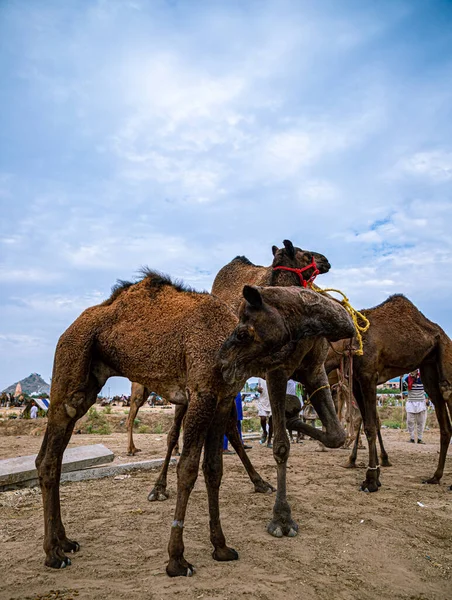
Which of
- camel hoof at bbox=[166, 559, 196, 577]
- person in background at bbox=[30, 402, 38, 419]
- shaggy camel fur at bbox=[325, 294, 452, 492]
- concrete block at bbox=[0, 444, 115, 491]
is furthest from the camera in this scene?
person in background at bbox=[30, 402, 38, 419]

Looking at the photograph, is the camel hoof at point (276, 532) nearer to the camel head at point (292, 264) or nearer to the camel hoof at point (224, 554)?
the camel hoof at point (224, 554)

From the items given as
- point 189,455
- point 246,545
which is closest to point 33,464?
point 246,545

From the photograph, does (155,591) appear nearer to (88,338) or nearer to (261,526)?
(261,526)

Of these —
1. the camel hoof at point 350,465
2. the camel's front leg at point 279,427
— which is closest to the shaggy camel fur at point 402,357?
the camel hoof at point 350,465

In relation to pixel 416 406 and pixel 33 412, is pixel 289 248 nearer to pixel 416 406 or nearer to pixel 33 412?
pixel 416 406

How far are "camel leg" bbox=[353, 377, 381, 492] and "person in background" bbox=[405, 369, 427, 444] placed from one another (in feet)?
19.3

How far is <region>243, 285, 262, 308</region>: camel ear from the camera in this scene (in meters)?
3.36

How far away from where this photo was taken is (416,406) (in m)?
12.7

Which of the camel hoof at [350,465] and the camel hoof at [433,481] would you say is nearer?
the camel hoof at [433,481]

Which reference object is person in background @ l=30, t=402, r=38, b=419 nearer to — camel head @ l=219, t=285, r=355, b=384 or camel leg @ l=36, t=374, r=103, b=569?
camel leg @ l=36, t=374, r=103, b=569

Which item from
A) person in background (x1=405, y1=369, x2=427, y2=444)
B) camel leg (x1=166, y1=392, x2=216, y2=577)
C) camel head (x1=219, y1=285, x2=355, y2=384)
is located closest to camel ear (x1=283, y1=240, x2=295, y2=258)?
camel head (x1=219, y1=285, x2=355, y2=384)

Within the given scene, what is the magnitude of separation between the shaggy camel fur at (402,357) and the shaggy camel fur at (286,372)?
82.6 inches

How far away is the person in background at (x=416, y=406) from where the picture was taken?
12.6 metres

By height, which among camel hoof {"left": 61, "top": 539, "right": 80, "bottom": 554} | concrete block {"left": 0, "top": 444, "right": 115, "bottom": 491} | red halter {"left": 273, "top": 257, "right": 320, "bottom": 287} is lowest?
camel hoof {"left": 61, "top": 539, "right": 80, "bottom": 554}
